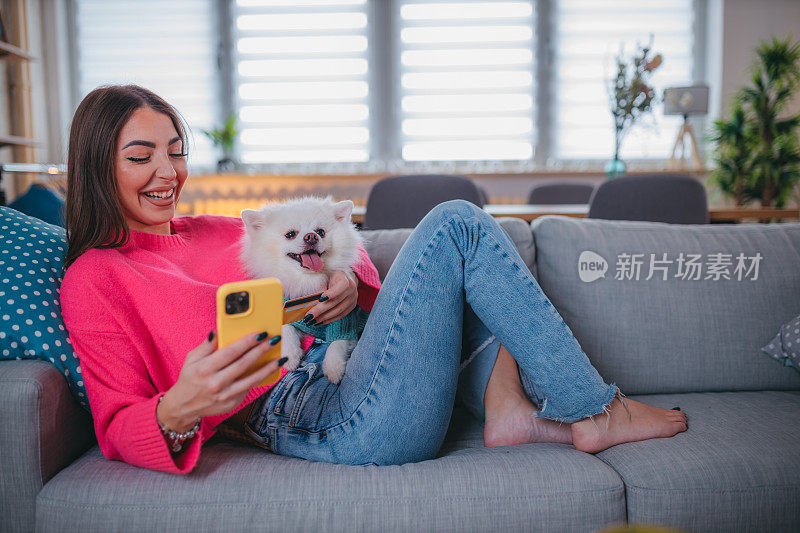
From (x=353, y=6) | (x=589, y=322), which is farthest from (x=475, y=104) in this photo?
(x=589, y=322)

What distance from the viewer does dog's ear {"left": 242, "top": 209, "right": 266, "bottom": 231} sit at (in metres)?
1.37

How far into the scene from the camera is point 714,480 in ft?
3.60

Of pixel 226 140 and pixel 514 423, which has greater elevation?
Answer: pixel 226 140

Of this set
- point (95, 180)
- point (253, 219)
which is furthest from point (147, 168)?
point (253, 219)

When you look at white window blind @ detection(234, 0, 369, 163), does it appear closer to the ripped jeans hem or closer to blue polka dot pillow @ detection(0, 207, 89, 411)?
blue polka dot pillow @ detection(0, 207, 89, 411)

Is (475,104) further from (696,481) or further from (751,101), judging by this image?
(696,481)

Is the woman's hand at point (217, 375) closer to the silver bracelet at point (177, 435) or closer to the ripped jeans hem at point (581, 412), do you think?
the silver bracelet at point (177, 435)

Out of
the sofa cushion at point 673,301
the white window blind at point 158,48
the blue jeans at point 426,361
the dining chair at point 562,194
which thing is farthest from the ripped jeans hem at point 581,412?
the white window blind at point 158,48

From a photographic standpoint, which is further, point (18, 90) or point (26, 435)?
point (18, 90)

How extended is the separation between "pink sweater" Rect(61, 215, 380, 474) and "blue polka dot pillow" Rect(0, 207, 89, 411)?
0.16 ft

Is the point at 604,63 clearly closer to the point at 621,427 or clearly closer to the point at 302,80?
the point at 302,80

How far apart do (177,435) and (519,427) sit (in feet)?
2.43

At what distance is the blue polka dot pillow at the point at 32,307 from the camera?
1.10 meters

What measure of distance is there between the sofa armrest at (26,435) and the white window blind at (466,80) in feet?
14.4
